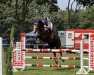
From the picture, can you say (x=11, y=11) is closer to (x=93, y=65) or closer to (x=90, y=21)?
(x=90, y=21)

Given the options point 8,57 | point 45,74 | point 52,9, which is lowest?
point 45,74

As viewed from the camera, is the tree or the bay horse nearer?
the bay horse

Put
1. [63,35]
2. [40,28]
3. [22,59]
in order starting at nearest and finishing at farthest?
[22,59] < [40,28] < [63,35]

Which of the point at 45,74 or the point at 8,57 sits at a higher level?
the point at 8,57

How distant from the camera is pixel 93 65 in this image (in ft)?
A: 50.0

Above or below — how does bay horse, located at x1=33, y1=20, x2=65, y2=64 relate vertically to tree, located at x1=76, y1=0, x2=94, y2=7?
below

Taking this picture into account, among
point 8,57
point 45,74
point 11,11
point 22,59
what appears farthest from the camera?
point 11,11

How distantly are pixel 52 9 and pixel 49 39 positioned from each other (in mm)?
20777

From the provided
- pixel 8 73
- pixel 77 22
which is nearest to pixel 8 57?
pixel 8 73

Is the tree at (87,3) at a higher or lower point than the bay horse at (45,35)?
higher

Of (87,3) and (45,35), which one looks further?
(87,3)

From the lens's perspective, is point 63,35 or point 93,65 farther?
Answer: point 63,35

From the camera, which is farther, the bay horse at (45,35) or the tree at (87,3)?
the tree at (87,3)

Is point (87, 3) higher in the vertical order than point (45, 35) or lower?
higher
